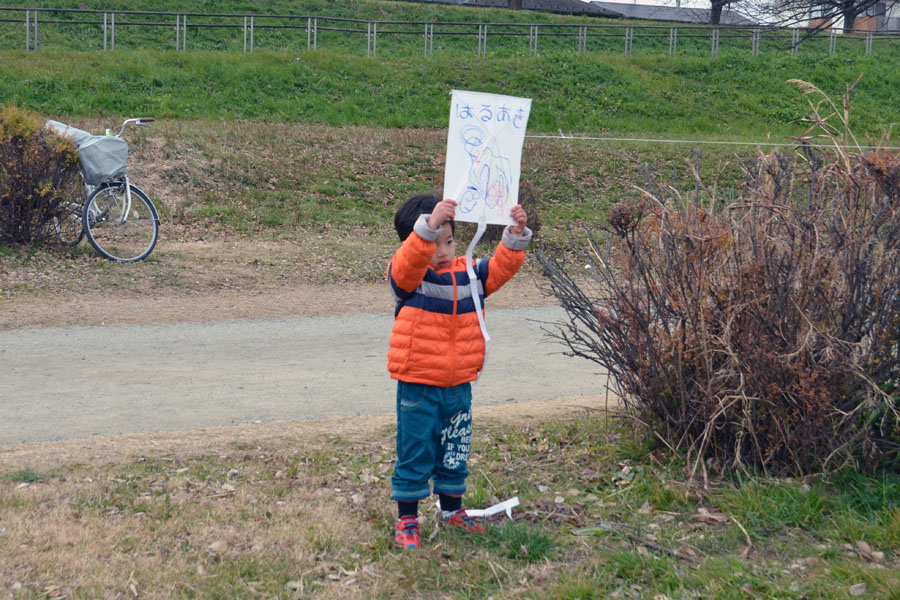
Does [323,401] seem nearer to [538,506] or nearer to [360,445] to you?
[360,445]

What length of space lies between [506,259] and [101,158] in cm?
782

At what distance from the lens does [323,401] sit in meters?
6.02

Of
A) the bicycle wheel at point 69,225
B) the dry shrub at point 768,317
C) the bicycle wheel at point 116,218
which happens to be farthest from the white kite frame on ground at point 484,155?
the bicycle wheel at point 69,225

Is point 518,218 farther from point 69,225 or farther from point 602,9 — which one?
point 602,9

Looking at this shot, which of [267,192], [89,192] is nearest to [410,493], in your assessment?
[89,192]

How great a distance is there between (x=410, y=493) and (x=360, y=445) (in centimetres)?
129

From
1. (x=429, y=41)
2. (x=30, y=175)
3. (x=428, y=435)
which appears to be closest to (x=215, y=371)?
(x=428, y=435)

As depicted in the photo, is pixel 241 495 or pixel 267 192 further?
pixel 267 192

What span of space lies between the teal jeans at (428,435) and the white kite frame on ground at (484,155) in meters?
0.74

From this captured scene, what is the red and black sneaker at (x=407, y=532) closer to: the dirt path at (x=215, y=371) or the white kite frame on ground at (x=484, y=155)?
the white kite frame on ground at (x=484, y=155)

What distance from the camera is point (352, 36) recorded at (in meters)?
31.2

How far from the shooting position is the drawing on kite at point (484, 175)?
364cm

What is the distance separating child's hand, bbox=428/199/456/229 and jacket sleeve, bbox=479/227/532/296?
0.35 metres

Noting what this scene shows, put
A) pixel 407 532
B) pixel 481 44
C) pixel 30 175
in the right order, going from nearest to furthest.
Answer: pixel 407 532
pixel 30 175
pixel 481 44
